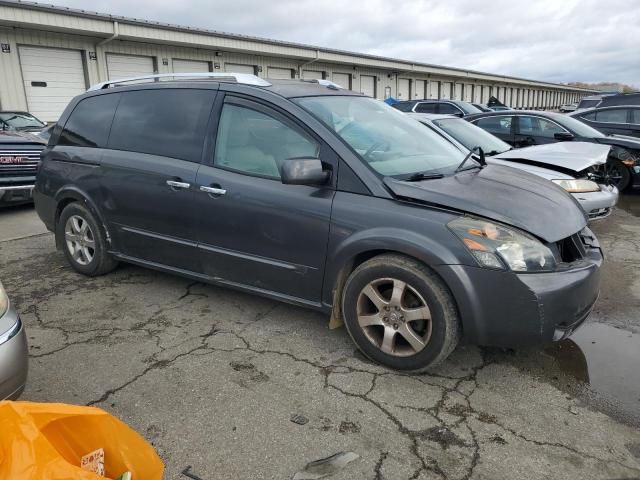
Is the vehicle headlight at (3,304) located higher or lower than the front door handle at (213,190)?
lower

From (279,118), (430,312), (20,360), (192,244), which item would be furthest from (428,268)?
(20,360)

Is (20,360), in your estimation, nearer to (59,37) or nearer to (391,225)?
(391,225)

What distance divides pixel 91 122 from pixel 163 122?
3.19 feet

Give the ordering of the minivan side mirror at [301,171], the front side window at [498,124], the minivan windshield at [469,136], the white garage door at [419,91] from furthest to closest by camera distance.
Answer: the white garage door at [419,91] → the front side window at [498,124] → the minivan windshield at [469,136] → the minivan side mirror at [301,171]

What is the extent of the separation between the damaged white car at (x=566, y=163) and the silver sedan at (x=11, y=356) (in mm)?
4051

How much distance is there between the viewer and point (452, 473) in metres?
2.25

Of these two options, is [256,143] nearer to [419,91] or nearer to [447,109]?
[447,109]

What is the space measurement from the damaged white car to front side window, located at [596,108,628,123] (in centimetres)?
473

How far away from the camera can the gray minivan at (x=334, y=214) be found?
2805 mm

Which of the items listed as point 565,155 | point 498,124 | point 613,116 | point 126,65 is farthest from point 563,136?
point 126,65

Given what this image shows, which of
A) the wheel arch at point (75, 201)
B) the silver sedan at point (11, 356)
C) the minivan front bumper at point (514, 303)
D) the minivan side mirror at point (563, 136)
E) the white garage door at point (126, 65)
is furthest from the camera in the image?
the white garage door at point (126, 65)

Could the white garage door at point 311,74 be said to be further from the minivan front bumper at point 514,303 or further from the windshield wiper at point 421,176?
the minivan front bumper at point 514,303

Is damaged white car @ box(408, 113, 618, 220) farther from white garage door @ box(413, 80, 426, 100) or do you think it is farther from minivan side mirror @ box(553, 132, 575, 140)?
white garage door @ box(413, 80, 426, 100)

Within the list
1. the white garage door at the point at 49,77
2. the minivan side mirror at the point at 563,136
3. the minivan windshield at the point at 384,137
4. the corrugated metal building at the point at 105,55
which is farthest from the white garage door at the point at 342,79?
the minivan windshield at the point at 384,137
